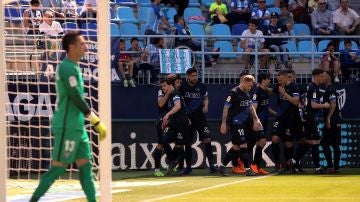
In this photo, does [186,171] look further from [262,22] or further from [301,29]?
[301,29]

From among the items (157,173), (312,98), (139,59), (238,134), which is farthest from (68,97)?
(139,59)

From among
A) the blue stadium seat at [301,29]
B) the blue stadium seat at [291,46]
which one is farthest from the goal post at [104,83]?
the blue stadium seat at [301,29]

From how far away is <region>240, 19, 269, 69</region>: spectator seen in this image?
78.5ft

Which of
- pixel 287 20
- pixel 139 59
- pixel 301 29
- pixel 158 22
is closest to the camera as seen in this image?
pixel 139 59

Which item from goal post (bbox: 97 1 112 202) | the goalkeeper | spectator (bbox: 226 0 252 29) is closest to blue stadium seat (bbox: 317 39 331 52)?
spectator (bbox: 226 0 252 29)

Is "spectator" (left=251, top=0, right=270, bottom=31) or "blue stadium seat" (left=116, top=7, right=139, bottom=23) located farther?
"spectator" (left=251, top=0, right=270, bottom=31)

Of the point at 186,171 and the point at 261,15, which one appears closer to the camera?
the point at 186,171

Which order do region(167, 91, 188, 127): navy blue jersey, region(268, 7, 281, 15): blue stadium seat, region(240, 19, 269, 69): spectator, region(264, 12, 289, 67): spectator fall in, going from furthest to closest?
region(268, 7, 281, 15): blue stadium seat
region(264, 12, 289, 67): spectator
region(240, 19, 269, 69): spectator
region(167, 91, 188, 127): navy blue jersey

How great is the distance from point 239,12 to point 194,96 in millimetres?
5582

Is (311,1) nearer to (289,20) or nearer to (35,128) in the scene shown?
(289,20)

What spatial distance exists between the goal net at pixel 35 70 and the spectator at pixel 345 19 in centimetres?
821

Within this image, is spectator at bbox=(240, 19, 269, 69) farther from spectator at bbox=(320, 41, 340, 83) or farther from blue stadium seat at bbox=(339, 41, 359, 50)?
blue stadium seat at bbox=(339, 41, 359, 50)

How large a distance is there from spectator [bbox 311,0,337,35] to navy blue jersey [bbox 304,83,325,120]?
478cm

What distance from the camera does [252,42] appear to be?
24250 millimetres
